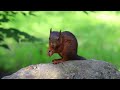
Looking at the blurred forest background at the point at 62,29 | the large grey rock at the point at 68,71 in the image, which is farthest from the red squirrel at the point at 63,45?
the blurred forest background at the point at 62,29

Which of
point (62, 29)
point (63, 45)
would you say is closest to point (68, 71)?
point (63, 45)

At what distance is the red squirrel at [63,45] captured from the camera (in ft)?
12.5

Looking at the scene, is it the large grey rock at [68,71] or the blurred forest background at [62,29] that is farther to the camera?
the blurred forest background at [62,29]

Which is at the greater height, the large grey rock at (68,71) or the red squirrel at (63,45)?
the red squirrel at (63,45)

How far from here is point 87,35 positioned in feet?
23.3

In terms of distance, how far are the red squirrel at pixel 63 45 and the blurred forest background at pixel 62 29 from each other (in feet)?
5.79

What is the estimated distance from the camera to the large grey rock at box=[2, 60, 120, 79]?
154 inches

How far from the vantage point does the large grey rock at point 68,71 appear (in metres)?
3.92

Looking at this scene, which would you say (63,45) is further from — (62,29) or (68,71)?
(62,29)

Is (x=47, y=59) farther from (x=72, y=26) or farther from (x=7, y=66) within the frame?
(x=72, y=26)

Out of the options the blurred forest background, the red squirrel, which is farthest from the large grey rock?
the blurred forest background

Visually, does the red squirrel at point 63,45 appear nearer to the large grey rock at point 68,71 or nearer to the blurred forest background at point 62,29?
the large grey rock at point 68,71
